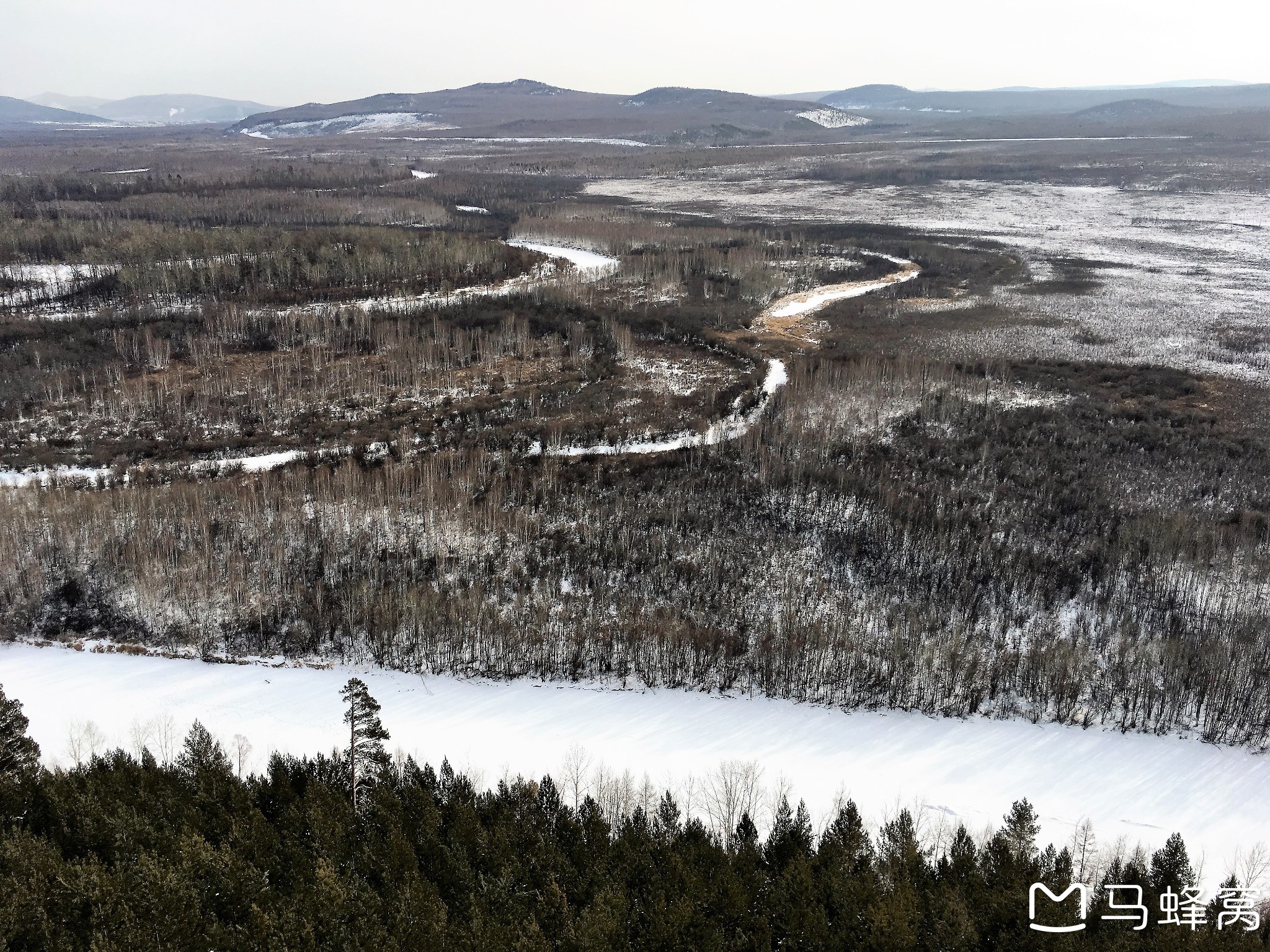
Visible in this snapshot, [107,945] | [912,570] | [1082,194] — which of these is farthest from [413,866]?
[1082,194]

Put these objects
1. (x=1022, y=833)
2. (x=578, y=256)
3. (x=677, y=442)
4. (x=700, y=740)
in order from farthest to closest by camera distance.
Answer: (x=578, y=256) < (x=677, y=442) < (x=700, y=740) < (x=1022, y=833)

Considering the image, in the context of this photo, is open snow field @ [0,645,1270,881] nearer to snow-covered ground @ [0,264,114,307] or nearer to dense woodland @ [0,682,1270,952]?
dense woodland @ [0,682,1270,952]

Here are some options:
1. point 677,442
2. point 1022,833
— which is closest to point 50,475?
point 677,442

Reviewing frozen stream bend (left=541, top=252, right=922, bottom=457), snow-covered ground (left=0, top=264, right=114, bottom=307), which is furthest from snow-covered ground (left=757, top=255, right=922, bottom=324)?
snow-covered ground (left=0, top=264, right=114, bottom=307)

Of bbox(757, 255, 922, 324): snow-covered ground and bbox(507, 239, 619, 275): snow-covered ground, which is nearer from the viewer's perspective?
bbox(757, 255, 922, 324): snow-covered ground

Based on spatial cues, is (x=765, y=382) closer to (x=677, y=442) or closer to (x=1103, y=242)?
(x=677, y=442)

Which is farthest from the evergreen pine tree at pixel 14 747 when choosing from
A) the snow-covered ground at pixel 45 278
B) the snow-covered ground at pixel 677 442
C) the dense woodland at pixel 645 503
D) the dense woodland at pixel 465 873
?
the snow-covered ground at pixel 45 278
